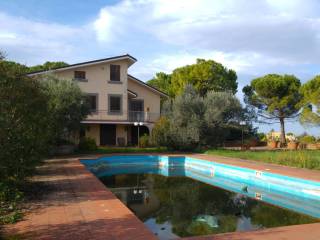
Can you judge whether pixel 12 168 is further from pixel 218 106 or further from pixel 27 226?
pixel 218 106

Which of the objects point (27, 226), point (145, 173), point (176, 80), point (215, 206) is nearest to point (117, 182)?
point (145, 173)

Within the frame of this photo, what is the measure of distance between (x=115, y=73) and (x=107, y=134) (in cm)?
487

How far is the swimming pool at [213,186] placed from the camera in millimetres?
7980

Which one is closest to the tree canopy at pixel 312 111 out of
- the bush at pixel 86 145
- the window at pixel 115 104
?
the window at pixel 115 104

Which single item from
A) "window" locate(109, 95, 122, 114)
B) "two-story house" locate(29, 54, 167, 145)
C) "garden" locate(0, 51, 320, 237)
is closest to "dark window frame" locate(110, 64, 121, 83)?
"two-story house" locate(29, 54, 167, 145)

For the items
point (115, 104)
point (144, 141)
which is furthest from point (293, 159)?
point (115, 104)

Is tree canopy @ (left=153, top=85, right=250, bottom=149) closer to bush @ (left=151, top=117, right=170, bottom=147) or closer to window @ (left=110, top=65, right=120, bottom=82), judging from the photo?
bush @ (left=151, top=117, right=170, bottom=147)

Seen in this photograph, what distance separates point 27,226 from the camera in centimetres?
570

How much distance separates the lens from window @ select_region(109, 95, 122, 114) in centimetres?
2691

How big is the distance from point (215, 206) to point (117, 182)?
5446 mm

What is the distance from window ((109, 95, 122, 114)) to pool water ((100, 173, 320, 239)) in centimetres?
1390

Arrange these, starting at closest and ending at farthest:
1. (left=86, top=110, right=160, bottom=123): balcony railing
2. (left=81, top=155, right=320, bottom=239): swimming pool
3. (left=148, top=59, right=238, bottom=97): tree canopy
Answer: (left=81, top=155, right=320, bottom=239): swimming pool, (left=86, top=110, right=160, bottom=123): balcony railing, (left=148, top=59, right=238, bottom=97): tree canopy

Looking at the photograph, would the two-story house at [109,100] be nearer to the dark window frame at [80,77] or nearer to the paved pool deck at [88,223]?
the dark window frame at [80,77]

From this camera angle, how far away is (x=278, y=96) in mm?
31703
